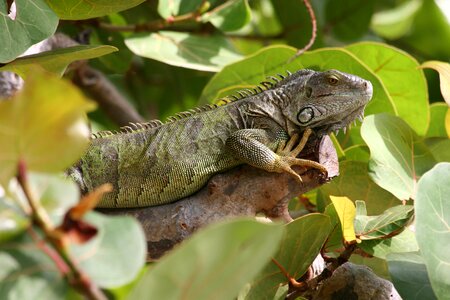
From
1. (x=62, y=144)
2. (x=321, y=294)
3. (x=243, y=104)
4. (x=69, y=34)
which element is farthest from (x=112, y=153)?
(x=62, y=144)

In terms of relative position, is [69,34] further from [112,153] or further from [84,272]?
[84,272]

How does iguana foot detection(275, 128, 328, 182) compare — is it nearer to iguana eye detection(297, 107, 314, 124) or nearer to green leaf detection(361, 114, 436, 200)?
iguana eye detection(297, 107, 314, 124)

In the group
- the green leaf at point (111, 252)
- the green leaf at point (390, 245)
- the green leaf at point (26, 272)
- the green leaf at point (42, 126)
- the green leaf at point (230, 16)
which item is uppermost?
the green leaf at point (42, 126)

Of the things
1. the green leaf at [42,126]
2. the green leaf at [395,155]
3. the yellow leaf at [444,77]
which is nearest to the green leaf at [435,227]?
the green leaf at [395,155]

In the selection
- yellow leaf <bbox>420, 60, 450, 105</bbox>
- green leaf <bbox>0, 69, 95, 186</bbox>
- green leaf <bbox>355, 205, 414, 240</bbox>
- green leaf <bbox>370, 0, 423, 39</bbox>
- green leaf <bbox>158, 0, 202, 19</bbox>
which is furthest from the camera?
green leaf <bbox>370, 0, 423, 39</bbox>

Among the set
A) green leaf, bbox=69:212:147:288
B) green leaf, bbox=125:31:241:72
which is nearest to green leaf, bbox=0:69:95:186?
green leaf, bbox=69:212:147:288

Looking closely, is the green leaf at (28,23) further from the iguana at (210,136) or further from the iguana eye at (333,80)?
the iguana eye at (333,80)
